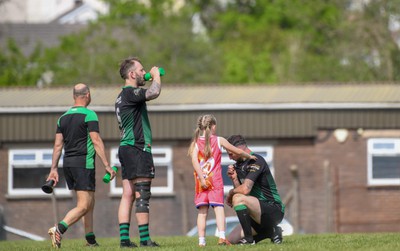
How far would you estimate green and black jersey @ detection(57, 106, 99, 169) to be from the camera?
14570 mm

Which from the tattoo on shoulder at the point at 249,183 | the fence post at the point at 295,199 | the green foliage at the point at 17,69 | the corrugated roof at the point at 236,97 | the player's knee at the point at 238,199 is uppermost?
the green foliage at the point at 17,69

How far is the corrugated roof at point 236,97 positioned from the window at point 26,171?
1.26 meters

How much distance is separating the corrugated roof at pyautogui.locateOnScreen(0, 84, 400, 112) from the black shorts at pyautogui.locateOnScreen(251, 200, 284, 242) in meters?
15.9

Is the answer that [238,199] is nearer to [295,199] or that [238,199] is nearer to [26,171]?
[295,199]

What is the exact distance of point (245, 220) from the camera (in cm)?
1468

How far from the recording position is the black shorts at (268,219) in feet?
48.8

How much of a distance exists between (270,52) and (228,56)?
6002 mm

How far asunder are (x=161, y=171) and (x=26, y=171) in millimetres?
3468

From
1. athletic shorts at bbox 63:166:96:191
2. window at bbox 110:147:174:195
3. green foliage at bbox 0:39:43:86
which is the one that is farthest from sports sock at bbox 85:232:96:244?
green foliage at bbox 0:39:43:86

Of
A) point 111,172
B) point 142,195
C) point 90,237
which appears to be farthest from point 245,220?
point 90,237

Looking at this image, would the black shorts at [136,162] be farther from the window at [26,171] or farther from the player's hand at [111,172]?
the window at [26,171]

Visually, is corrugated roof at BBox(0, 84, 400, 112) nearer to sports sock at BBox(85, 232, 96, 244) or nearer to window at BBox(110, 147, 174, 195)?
window at BBox(110, 147, 174, 195)

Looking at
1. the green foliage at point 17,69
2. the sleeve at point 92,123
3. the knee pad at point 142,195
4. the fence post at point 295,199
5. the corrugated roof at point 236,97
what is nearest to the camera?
the knee pad at point 142,195

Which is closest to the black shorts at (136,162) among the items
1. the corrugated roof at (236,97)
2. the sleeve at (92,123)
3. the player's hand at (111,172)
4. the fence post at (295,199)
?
the player's hand at (111,172)
